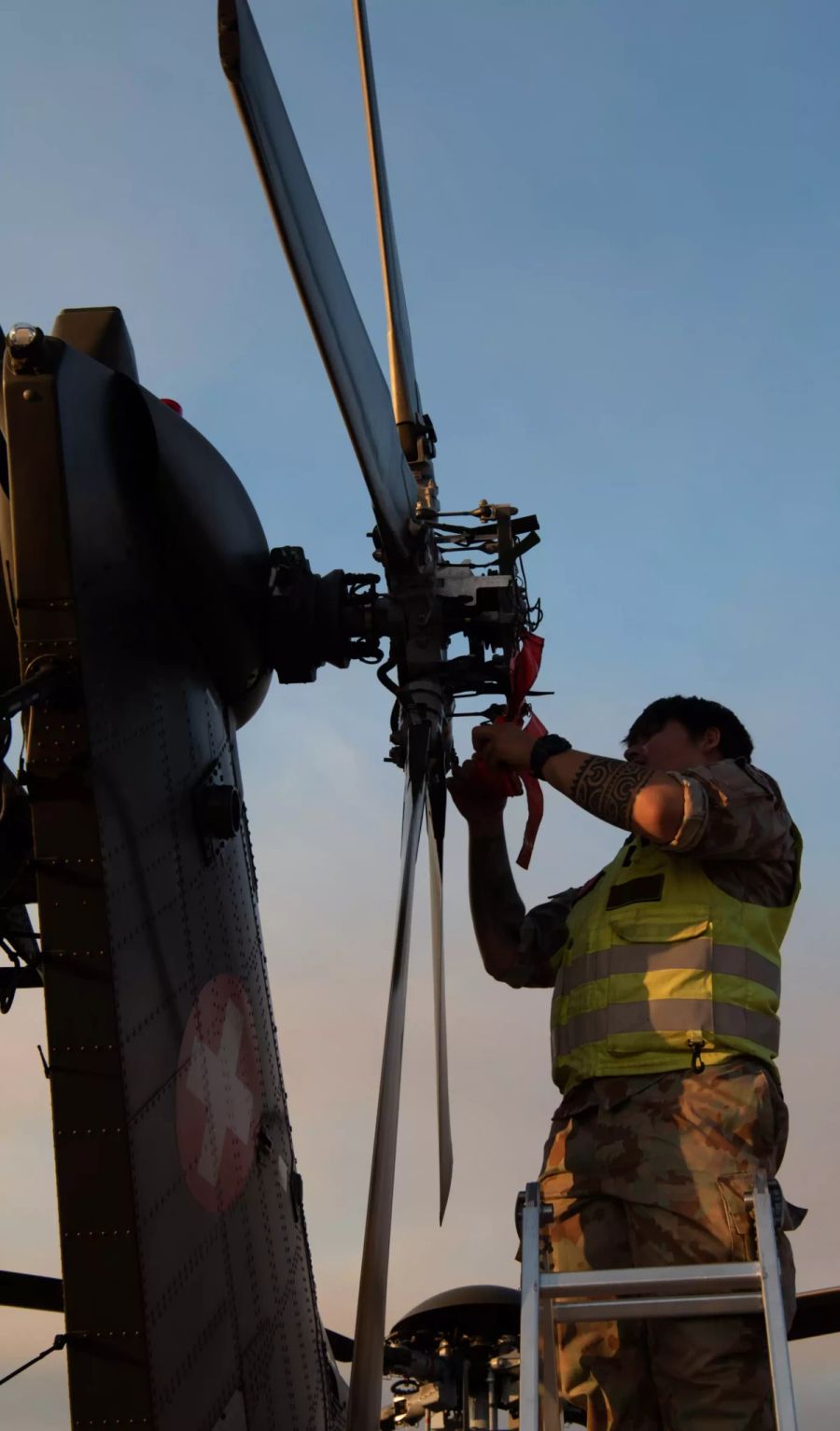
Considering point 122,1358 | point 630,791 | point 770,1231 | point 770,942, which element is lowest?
point 122,1358

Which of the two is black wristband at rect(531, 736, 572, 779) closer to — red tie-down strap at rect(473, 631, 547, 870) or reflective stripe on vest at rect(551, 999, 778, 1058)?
red tie-down strap at rect(473, 631, 547, 870)

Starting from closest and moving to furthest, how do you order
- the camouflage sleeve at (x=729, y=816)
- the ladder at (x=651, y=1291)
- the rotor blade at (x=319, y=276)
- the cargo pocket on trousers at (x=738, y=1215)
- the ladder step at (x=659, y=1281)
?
the rotor blade at (x=319, y=276), the ladder at (x=651, y=1291), the ladder step at (x=659, y=1281), the cargo pocket on trousers at (x=738, y=1215), the camouflage sleeve at (x=729, y=816)

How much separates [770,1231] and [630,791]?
59.7 inches

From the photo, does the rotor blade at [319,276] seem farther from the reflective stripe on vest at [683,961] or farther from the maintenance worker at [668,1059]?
the reflective stripe on vest at [683,961]

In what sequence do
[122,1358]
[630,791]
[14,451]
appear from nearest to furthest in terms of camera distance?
1. [122,1358]
2. [14,451]
3. [630,791]

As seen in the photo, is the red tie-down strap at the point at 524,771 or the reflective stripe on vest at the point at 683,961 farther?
the red tie-down strap at the point at 524,771

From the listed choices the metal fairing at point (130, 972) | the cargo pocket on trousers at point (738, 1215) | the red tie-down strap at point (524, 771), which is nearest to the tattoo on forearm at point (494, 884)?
the red tie-down strap at point (524, 771)

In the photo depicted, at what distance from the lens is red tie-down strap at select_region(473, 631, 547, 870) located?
5.39m

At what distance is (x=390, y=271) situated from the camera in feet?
A: 20.2

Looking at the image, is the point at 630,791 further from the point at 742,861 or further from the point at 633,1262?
the point at 633,1262

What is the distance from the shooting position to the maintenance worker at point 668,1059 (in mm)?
4191

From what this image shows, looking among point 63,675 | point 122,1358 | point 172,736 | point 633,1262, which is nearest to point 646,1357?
point 633,1262

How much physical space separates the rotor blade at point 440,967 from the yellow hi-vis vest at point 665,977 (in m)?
0.48

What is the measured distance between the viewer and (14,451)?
3.73m
